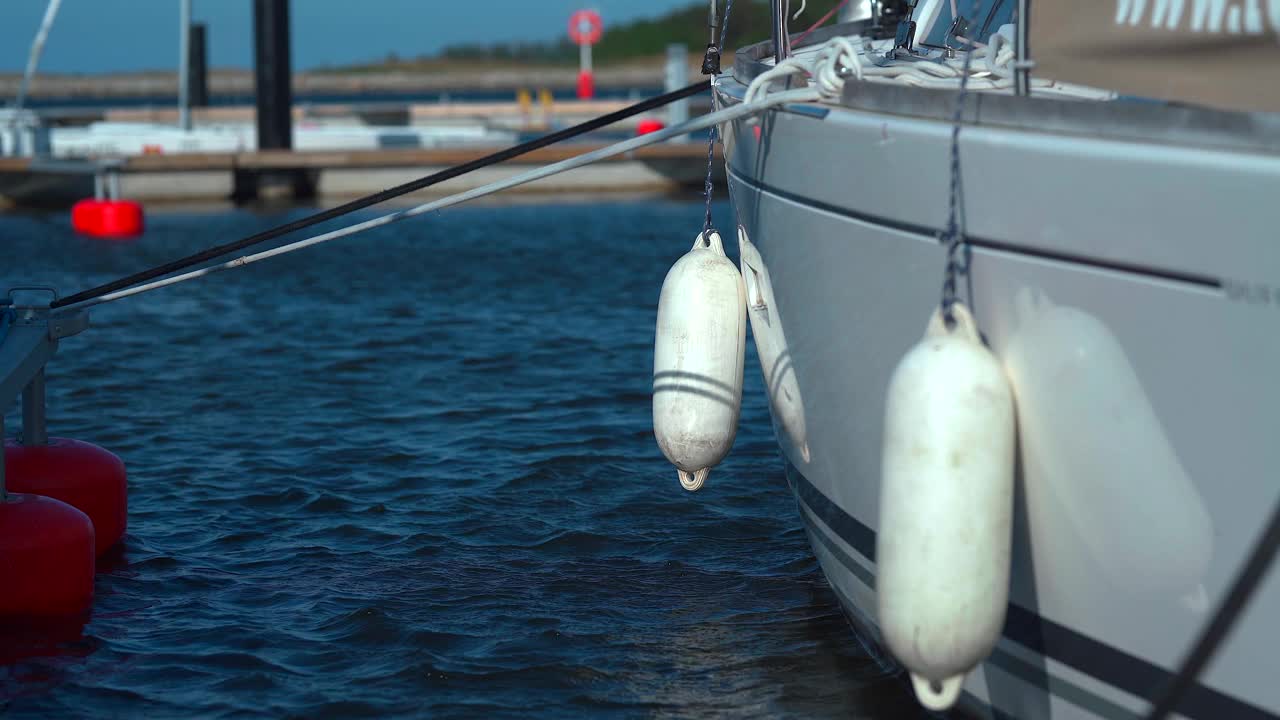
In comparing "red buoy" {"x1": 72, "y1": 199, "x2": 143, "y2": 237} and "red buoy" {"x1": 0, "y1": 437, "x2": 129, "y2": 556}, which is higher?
"red buoy" {"x1": 0, "y1": 437, "x2": 129, "y2": 556}

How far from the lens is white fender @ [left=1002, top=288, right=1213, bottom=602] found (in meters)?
2.26

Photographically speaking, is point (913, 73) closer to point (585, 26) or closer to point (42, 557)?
point (42, 557)

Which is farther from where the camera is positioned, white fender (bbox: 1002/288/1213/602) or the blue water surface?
the blue water surface

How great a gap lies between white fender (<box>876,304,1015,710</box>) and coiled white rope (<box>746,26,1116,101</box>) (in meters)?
0.76

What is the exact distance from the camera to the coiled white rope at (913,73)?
3.02 meters

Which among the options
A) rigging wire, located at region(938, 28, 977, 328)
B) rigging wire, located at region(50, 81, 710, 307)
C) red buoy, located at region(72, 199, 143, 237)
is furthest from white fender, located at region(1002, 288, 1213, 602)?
red buoy, located at region(72, 199, 143, 237)

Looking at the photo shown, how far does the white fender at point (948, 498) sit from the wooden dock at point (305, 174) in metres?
17.2

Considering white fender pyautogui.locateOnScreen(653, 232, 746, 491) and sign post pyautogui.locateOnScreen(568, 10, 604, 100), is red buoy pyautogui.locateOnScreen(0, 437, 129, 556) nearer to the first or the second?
white fender pyautogui.locateOnScreen(653, 232, 746, 491)

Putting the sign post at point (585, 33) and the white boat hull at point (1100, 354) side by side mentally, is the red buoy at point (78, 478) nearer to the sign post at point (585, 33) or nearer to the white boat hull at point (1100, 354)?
the white boat hull at point (1100, 354)

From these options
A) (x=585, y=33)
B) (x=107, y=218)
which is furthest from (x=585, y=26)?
(x=107, y=218)

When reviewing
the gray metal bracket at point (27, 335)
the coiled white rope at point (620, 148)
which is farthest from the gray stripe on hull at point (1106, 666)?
the gray metal bracket at point (27, 335)

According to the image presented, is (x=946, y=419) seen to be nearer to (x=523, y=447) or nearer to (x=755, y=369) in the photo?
(x=523, y=447)

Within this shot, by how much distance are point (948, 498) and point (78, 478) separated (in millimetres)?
3232

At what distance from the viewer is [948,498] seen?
92.9 inches
